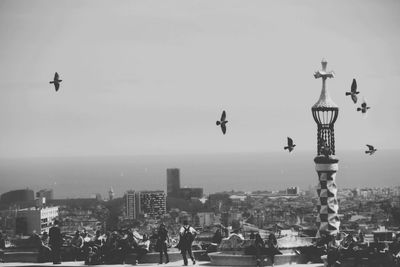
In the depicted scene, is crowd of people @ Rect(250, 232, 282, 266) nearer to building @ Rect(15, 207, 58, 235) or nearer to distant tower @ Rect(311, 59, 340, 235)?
distant tower @ Rect(311, 59, 340, 235)

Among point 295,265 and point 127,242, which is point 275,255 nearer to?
point 295,265

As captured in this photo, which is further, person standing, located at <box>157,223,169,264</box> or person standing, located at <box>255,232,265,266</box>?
person standing, located at <box>157,223,169,264</box>

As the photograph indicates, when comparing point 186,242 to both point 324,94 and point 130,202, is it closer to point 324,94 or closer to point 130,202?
point 324,94

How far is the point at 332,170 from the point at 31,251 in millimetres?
8526

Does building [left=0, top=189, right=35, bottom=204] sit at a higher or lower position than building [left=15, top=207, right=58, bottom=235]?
higher

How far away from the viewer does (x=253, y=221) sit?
4584 inches

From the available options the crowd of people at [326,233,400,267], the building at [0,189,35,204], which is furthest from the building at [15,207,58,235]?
the crowd of people at [326,233,400,267]

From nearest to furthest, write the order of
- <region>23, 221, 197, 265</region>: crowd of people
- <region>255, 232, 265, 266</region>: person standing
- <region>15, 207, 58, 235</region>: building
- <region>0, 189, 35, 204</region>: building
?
<region>255, 232, 265, 266</region>: person standing, <region>23, 221, 197, 265</region>: crowd of people, <region>15, 207, 58, 235</region>: building, <region>0, 189, 35, 204</region>: building

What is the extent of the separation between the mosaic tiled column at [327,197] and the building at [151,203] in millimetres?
133972

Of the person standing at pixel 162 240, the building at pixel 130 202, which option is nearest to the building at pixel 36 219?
the building at pixel 130 202

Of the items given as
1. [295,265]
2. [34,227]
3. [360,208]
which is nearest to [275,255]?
[295,265]

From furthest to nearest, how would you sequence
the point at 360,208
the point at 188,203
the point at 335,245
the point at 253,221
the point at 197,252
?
the point at 188,203
the point at 360,208
the point at 253,221
the point at 197,252
the point at 335,245

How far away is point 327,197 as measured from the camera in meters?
30.2

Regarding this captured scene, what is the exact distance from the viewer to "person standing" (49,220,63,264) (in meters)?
30.0
